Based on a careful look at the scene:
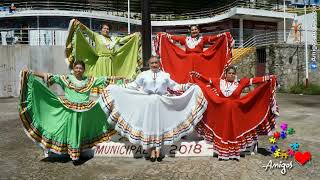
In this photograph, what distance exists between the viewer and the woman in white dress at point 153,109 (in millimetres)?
6242

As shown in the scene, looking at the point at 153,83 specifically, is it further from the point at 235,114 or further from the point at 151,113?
the point at 235,114

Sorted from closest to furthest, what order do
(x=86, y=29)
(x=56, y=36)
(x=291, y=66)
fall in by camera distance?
1. (x=86, y=29)
2. (x=56, y=36)
3. (x=291, y=66)

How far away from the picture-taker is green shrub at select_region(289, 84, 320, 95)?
19516mm

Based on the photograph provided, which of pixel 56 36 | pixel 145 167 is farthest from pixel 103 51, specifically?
pixel 56 36

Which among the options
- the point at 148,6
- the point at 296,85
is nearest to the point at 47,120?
the point at 148,6

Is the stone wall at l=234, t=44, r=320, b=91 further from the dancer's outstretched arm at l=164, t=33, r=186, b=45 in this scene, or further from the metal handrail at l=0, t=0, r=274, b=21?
the dancer's outstretched arm at l=164, t=33, r=186, b=45

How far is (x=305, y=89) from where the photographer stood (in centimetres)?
1995

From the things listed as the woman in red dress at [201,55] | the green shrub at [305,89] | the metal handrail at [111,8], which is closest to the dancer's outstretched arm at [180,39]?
the woman in red dress at [201,55]

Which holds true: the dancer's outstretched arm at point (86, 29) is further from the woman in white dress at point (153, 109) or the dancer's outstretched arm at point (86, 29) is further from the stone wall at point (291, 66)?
the stone wall at point (291, 66)

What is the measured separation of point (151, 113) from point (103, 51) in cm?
396

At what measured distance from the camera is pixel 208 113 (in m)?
6.52

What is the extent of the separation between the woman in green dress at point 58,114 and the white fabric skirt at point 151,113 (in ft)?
1.13

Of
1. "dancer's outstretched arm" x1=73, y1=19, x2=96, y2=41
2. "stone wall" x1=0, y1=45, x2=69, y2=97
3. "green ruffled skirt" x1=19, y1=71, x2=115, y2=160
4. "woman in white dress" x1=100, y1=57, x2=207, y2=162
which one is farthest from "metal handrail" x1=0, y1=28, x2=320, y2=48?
"green ruffled skirt" x1=19, y1=71, x2=115, y2=160

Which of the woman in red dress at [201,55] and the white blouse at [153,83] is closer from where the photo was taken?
the white blouse at [153,83]
